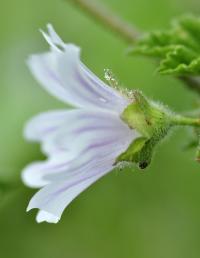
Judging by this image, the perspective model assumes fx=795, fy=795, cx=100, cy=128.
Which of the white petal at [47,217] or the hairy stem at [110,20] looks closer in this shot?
the white petal at [47,217]

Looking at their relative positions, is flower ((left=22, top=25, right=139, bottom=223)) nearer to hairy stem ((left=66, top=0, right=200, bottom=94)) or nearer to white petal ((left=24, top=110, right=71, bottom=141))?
white petal ((left=24, top=110, right=71, bottom=141))

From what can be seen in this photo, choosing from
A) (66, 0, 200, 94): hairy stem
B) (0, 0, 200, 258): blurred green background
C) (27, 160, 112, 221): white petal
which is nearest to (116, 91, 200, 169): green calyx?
(27, 160, 112, 221): white petal

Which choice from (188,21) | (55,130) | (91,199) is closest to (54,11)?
(91,199)

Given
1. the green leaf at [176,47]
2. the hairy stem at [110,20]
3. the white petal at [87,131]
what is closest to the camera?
the white petal at [87,131]

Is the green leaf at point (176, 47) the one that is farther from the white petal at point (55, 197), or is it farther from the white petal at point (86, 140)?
the white petal at point (55, 197)

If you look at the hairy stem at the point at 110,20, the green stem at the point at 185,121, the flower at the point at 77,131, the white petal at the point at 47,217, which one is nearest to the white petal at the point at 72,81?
the flower at the point at 77,131

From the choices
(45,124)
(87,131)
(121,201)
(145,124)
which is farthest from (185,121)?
(121,201)
